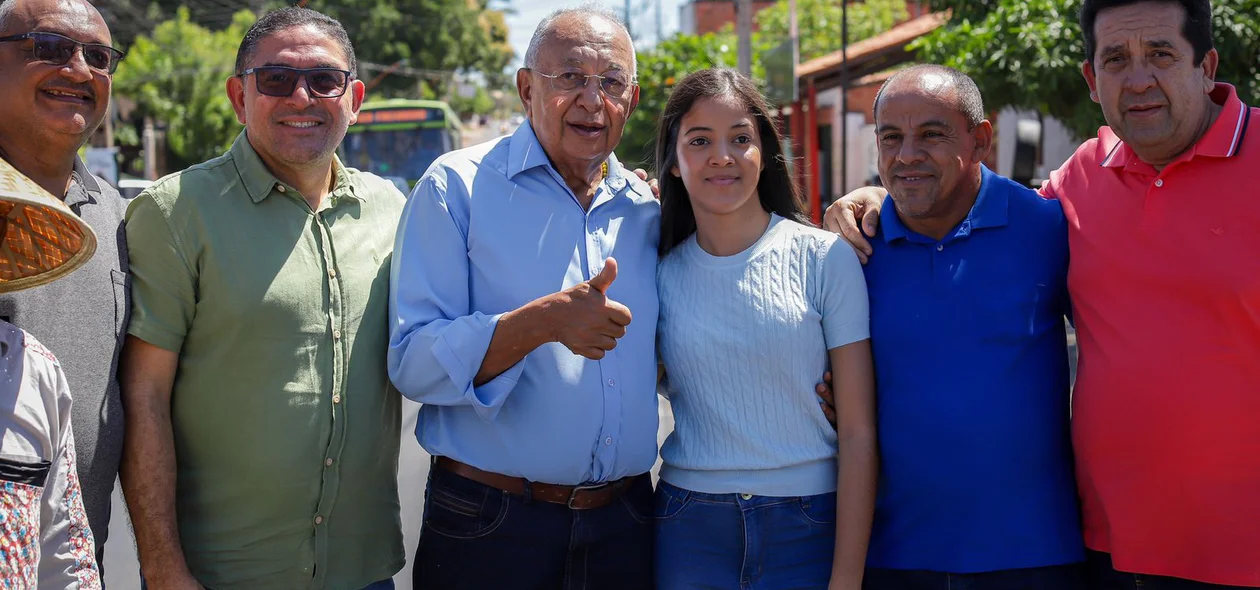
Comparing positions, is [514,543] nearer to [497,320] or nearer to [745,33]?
[497,320]

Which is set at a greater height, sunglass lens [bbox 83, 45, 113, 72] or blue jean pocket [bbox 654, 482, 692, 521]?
sunglass lens [bbox 83, 45, 113, 72]

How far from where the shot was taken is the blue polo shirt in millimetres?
2816

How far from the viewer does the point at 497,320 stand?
2746 millimetres

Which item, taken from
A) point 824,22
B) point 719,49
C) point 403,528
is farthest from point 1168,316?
point 824,22

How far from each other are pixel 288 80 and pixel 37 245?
3.06ft

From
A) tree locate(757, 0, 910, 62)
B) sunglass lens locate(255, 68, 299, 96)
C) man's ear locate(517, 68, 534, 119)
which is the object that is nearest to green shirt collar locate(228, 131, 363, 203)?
sunglass lens locate(255, 68, 299, 96)

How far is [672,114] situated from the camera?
3.12 m

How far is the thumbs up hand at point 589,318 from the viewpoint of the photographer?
2641 mm

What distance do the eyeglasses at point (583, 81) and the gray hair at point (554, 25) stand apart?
56 millimetres

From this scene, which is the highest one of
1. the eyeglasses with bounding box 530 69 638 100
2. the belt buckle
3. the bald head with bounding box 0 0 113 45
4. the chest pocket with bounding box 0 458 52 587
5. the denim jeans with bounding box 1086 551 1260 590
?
the bald head with bounding box 0 0 113 45

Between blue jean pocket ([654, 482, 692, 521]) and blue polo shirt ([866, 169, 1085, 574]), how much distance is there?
1.79 feet

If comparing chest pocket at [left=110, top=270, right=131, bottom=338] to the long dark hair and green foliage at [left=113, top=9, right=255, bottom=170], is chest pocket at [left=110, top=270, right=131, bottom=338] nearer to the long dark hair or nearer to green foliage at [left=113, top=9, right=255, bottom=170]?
the long dark hair

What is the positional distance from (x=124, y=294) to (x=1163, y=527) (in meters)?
2.72

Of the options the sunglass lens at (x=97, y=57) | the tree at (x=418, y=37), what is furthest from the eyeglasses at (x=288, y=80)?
the tree at (x=418, y=37)
